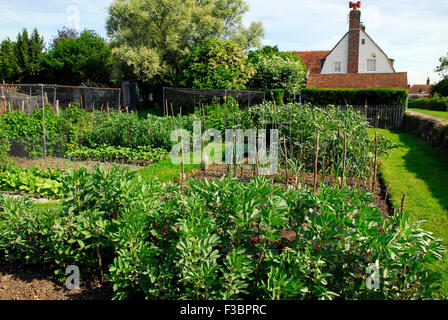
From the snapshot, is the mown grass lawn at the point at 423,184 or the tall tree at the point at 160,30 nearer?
the mown grass lawn at the point at 423,184

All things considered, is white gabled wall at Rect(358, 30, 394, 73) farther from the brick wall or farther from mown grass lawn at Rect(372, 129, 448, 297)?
mown grass lawn at Rect(372, 129, 448, 297)

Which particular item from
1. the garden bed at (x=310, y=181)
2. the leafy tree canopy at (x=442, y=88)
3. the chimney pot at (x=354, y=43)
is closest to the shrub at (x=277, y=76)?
the chimney pot at (x=354, y=43)

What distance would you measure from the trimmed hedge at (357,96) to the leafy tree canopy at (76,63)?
2041cm

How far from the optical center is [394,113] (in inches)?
704

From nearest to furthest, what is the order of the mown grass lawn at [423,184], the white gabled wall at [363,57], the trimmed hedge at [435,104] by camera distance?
the mown grass lawn at [423,184] < the trimmed hedge at [435,104] < the white gabled wall at [363,57]

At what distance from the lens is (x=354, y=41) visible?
27.2 meters

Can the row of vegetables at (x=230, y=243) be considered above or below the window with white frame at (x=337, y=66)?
below

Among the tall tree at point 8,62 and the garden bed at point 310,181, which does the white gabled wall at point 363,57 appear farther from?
the tall tree at point 8,62

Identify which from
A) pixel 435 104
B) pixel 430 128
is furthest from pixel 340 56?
pixel 430 128

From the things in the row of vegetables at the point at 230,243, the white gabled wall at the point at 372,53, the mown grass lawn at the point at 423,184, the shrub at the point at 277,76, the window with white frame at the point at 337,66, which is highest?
the white gabled wall at the point at 372,53

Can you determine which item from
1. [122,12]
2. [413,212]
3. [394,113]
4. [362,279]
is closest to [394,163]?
[413,212]

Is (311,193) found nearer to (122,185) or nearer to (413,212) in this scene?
(122,185)

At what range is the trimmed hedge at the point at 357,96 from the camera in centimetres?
1780
